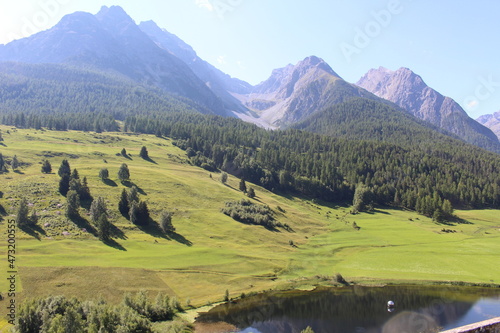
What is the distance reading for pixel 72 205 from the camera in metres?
97.5

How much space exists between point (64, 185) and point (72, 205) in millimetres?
17826

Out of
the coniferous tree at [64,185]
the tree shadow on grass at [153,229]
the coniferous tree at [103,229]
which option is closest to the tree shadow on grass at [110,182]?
the coniferous tree at [64,185]

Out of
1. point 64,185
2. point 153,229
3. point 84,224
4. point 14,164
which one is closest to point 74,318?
point 84,224

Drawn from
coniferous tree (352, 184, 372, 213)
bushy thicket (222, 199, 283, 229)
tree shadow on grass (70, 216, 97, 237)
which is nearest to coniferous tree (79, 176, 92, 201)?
tree shadow on grass (70, 216, 97, 237)

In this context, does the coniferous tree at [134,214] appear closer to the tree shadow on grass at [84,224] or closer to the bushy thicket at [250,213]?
the tree shadow on grass at [84,224]

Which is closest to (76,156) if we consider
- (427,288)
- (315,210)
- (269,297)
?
(315,210)

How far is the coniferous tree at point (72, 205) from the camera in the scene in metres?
96.4

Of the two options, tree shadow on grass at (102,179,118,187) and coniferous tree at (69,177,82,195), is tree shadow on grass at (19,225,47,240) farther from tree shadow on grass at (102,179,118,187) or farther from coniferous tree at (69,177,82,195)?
tree shadow on grass at (102,179,118,187)

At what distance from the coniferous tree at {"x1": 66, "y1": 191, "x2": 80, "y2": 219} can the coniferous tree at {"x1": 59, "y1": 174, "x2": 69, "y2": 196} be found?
12590mm

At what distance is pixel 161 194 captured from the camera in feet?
425

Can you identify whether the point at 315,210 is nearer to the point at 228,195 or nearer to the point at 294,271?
the point at 228,195

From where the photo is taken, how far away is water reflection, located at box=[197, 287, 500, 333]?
5700 cm

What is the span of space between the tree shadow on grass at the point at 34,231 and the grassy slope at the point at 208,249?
87 cm

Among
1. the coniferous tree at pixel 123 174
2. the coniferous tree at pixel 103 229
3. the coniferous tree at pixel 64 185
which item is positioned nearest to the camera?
the coniferous tree at pixel 103 229
